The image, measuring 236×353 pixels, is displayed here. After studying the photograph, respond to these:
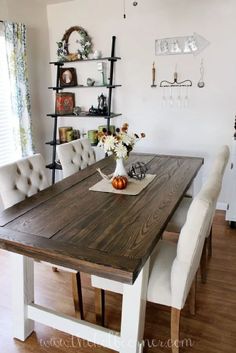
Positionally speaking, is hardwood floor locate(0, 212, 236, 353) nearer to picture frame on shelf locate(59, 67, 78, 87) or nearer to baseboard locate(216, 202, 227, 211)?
baseboard locate(216, 202, 227, 211)

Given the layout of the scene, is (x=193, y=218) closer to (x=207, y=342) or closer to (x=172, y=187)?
(x=172, y=187)

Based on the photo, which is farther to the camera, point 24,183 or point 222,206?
point 222,206

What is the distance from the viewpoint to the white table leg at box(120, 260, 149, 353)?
57.0 inches

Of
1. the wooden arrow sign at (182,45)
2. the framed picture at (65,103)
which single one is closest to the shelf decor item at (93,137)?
the framed picture at (65,103)

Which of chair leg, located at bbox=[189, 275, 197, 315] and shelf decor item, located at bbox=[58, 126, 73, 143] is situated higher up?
shelf decor item, located at bbox=[58, 126, 73, 143]

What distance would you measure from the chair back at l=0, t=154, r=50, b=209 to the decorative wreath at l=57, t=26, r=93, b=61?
204 cm

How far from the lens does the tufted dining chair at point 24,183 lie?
74.4 inches

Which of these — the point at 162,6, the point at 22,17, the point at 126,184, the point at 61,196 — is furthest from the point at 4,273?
the point at 162,6

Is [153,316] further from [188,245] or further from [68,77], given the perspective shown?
[68,77]

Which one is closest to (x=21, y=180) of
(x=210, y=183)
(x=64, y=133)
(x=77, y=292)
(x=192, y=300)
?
(x=77, y=292)

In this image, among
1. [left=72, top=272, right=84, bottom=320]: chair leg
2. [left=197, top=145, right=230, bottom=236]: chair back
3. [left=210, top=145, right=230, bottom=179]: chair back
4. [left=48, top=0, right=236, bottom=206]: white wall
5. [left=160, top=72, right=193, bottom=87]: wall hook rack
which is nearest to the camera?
[left=197, top=145, right=230, bottom=236]: chair back

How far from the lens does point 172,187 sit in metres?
2.04

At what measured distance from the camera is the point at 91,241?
137 cm

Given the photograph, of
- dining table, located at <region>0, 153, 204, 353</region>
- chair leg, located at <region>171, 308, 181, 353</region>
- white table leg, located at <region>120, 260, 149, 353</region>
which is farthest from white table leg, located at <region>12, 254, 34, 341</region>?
chair leg, located at <region>171, 308, 181, 353</region>
